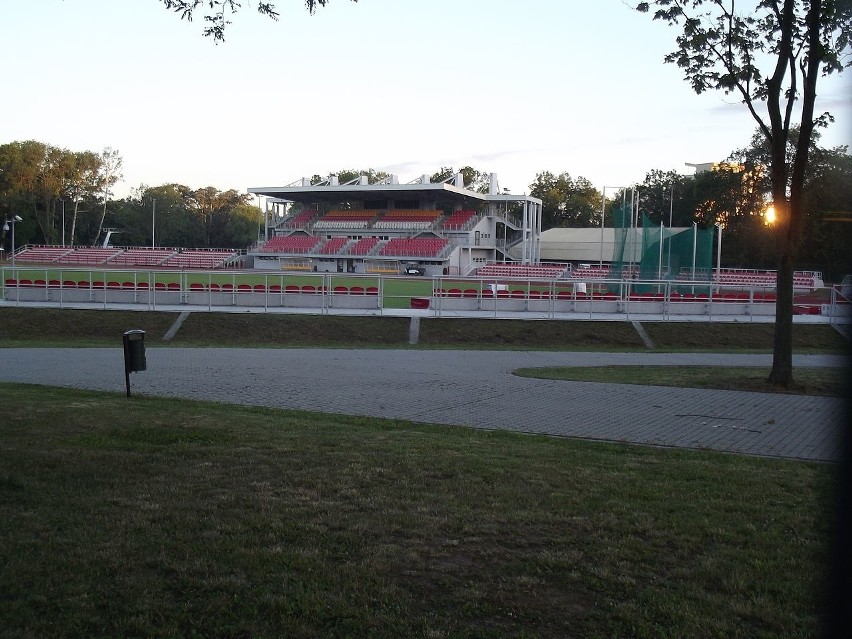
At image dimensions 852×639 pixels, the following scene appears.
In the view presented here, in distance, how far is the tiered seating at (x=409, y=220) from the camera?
79.5 meters

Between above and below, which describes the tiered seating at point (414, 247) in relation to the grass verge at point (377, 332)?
above

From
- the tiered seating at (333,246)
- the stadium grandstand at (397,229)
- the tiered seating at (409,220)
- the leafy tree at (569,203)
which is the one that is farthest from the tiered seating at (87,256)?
the leafy tree at (569,203)

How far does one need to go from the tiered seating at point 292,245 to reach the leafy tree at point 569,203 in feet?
130

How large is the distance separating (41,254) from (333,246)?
3255 centimetres

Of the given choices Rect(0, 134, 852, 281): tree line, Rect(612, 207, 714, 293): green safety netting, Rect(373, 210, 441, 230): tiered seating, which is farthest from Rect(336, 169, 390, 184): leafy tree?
Rect(612, 207, 714, 293): green safety netting

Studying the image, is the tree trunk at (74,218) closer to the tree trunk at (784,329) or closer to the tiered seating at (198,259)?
the tiered seating at (198,259)

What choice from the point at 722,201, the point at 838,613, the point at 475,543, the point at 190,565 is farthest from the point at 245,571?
the point at 722,201

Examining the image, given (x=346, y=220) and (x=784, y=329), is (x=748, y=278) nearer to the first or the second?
(x=784, y=329)

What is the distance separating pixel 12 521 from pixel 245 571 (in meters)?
1.95

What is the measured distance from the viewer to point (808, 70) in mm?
15023

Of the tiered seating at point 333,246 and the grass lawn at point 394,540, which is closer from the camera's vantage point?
the grass lawn at point 394,540

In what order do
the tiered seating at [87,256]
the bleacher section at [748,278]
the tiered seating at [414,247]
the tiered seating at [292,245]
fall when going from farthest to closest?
the tiered seating at [87,256], the tiered seating at [292,245], the tiered seating at [414,247], the bleacher section at [748,278]

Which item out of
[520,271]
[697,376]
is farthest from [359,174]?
[697,376]

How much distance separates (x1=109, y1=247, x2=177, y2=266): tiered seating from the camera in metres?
79.2
